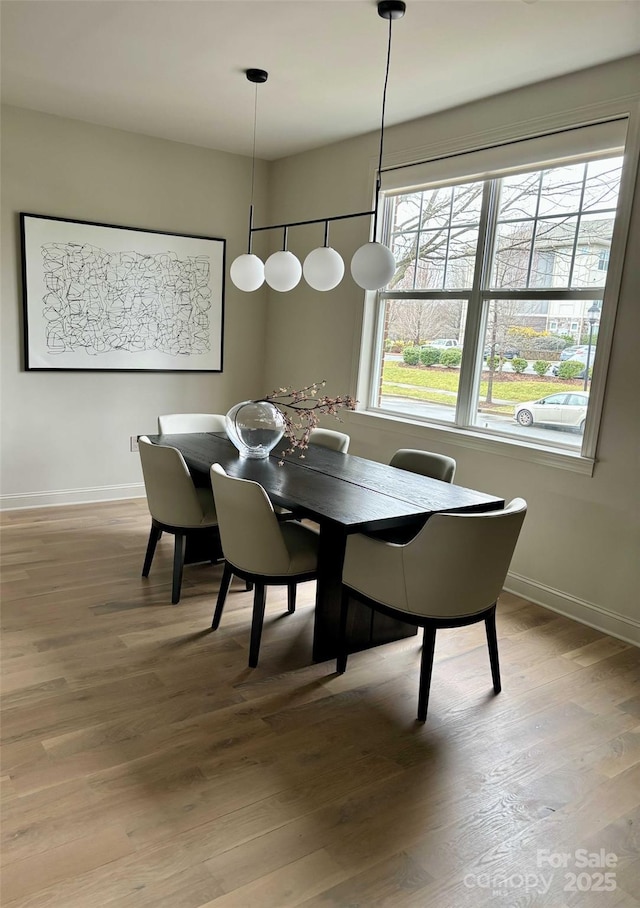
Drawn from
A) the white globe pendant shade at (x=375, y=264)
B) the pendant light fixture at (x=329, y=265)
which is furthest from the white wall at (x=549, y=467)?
the white globe pendant shade at (x=375, y=264)

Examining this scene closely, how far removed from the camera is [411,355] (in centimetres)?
449

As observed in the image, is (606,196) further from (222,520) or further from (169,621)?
(169,621)

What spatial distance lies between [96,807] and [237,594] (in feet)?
5.41

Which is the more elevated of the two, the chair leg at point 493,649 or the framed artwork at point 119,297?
the framed artwork at point 119,297

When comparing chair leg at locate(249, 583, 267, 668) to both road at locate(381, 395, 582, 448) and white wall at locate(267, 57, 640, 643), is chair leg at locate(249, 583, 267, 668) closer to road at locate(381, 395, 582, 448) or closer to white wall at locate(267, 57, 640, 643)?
white wall at locate(267, 57, 640, 643)

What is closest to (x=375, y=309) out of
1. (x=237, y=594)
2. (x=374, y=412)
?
(x=374, y=412)

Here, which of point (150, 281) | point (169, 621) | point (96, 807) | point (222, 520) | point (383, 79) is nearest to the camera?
point (96, 807)

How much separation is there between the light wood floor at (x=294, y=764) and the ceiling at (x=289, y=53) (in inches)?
107

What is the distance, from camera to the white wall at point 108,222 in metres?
4.52

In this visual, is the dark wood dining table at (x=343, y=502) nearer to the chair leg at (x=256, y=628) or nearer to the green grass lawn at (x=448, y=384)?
the chair leg at (x=256, y=628)

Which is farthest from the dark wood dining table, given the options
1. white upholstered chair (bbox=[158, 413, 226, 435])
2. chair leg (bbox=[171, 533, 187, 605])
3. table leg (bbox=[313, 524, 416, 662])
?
white upholstered chair (bbox=[158, 413, 226, 435])

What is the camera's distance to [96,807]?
1.96 metres

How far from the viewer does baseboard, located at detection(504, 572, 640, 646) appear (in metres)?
3.22

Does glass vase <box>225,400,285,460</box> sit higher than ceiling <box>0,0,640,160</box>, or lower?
lower
